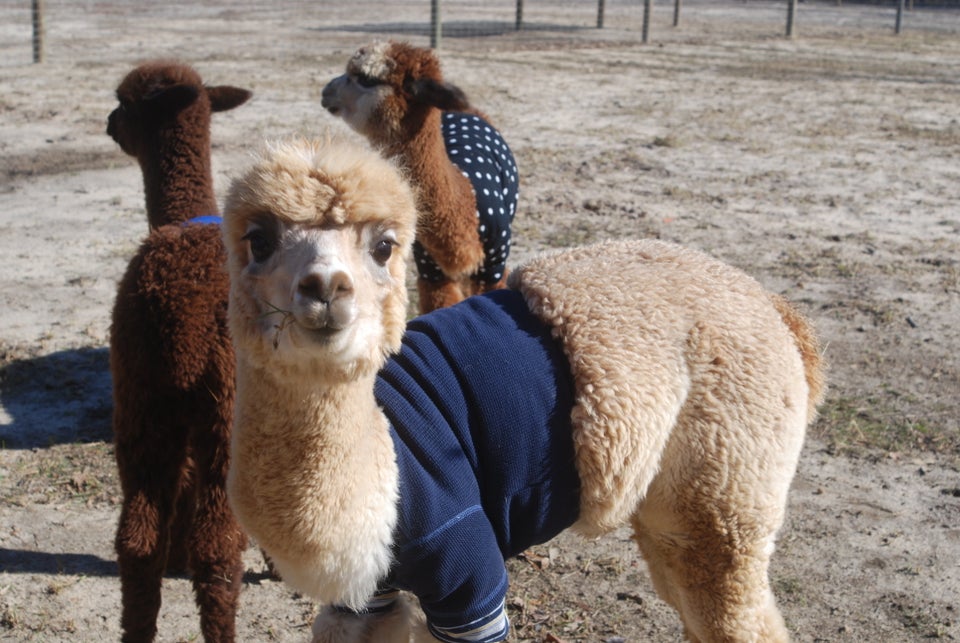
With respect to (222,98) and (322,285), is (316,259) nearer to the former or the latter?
(322,285)

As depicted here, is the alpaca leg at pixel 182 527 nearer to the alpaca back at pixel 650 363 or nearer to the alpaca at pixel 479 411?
the alpaca at pixel 479 411

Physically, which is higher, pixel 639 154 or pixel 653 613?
pixel 639 154

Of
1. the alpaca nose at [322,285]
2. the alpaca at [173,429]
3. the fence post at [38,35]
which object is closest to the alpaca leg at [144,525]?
the alpaca at [173,429]

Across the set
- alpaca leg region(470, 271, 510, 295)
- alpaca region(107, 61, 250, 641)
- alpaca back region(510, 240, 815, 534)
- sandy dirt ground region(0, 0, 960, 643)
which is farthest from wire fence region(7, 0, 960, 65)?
alpaca back region(510, 240, 815, 534)

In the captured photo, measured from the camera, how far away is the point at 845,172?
964 centimetres

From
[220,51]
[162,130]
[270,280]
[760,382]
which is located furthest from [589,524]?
[220,51]

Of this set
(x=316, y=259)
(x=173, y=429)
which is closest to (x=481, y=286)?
(x=173, y=429)

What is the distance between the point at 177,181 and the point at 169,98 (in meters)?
0.46

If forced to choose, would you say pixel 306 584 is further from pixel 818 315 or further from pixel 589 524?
pixel 818 315

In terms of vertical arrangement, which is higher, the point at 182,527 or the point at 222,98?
the point at 222,98

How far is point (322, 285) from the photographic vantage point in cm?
209

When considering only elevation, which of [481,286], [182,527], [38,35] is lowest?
[182,527]

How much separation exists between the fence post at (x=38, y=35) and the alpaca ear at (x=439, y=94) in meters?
10.9

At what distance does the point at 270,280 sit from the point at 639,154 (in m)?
8.31
